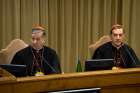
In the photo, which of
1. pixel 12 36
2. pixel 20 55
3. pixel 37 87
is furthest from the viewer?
pixel 12 36

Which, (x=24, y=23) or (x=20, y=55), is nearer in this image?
(x=20, y=55)

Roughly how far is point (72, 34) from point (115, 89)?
3.55m

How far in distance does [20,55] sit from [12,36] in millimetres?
1642

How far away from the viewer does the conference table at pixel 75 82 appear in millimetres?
2699

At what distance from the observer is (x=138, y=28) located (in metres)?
7.01

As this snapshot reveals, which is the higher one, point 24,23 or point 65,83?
point 24,23

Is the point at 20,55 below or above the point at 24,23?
below

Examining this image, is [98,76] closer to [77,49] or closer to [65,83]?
[65,83]

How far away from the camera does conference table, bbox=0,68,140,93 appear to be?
2699 mm

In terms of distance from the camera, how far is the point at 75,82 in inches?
114

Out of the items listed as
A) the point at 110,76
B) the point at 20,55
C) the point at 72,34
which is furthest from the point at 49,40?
the point at 110,76

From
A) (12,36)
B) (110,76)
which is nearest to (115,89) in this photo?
(110,76)

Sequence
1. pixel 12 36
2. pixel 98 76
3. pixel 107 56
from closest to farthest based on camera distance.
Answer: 1. pixel 98 76
2. pixel 107 56
3. pixel 12 36

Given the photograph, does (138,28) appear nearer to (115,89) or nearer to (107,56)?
(107,56)
